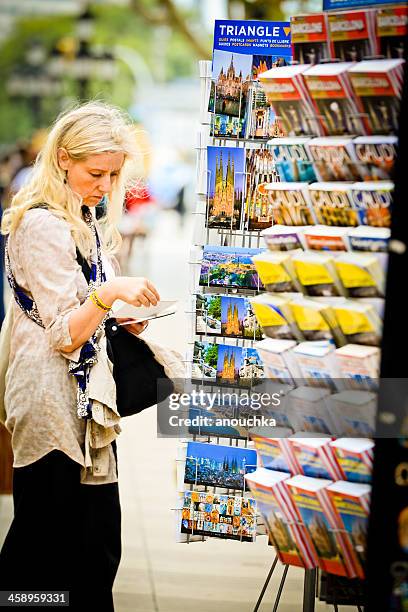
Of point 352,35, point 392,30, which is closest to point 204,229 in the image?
point 352,35

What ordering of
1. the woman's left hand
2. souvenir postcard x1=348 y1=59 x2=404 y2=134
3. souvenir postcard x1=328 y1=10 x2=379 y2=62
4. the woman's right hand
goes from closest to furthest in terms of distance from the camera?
souvenir postcard x1=348 y1=59 x2=404 y2=134
souvenir postcard x1=328 y1=10 x2=379 y2=62
the woman's right hand
the woman's left hand

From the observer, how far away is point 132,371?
3.62 metres

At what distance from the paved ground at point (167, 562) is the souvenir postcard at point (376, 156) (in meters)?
2.53

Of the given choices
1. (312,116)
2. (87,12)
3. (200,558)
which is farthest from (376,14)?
(87,12)

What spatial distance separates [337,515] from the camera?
8.98 feet

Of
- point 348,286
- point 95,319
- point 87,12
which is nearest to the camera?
point 348,286

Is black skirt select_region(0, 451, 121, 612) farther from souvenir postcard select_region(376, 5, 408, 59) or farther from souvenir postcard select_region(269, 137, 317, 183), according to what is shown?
souvenir postcard select_region(376, 5, 408, 59)

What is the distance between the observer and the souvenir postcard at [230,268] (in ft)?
11.9

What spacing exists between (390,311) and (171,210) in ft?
108

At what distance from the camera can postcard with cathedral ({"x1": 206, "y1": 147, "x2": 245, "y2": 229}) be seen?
3605 mm

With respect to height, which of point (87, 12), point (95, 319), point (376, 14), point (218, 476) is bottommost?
point (218, 476)

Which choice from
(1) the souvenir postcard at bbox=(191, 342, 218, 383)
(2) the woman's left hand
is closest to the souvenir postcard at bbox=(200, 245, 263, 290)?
(1) the souvenir postcard at bbox=(191, 342, 218, 383)

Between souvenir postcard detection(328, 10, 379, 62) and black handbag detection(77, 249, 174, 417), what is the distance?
1207 millimetres

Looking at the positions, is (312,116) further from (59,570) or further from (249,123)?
(59,570)
